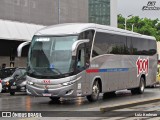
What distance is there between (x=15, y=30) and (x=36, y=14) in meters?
5.99

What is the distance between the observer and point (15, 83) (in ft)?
86.5

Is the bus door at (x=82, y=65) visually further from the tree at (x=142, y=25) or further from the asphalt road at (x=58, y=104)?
the tree at (x=142, y=25)

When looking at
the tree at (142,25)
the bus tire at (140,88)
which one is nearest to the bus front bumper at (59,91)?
the bus tire at (140,88)

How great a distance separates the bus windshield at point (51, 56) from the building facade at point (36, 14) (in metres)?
23.2

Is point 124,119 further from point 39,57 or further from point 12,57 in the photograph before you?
point 12,57

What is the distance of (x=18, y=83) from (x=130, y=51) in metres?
7.23

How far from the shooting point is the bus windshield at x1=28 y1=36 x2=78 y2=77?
1767 cm

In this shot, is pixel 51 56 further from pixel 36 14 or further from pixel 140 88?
pixel 36 14

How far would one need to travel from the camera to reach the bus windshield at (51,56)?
17.7 meters

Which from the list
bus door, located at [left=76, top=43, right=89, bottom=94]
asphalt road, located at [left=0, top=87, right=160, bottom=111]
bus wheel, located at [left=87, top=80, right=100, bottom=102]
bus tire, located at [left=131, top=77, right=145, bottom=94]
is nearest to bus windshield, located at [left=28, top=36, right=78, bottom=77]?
bus door, located at [left=76, top=43, right=89, bottom=94]

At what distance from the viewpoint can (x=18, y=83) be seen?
26.3m

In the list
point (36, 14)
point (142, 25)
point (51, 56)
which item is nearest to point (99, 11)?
point (36, 14)

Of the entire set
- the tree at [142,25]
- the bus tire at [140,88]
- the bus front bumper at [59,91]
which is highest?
the tree at [142,25]

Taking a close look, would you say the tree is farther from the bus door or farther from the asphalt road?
the bus door
